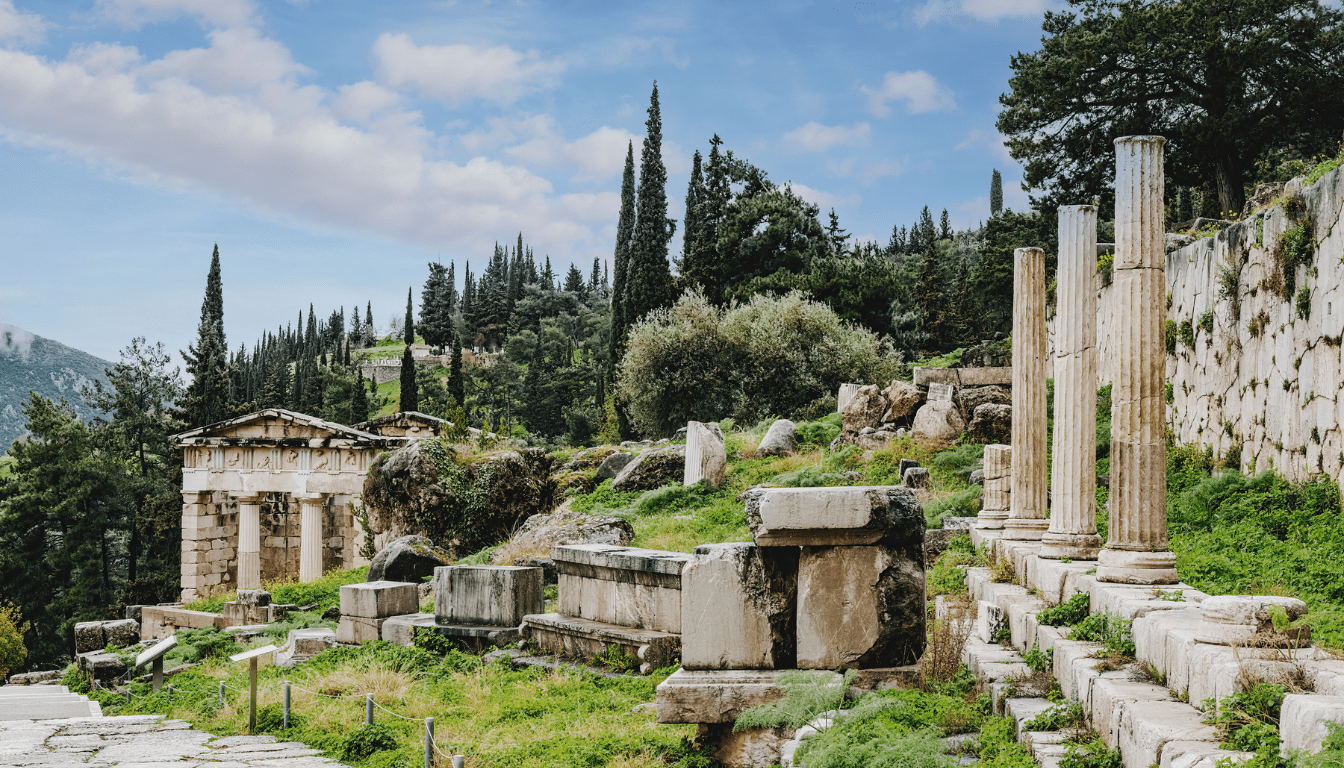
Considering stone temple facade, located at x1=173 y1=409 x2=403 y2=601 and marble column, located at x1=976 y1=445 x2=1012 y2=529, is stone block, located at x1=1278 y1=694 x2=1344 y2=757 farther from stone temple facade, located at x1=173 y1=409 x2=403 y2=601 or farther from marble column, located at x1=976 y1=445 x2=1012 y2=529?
stone temple facade, located at x1=173 y1=409 x2=403 y2=601

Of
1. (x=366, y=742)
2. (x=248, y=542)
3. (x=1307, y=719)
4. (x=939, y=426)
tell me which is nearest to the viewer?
(x=1307, y=719)

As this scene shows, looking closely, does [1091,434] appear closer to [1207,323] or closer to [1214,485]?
[1214,485]

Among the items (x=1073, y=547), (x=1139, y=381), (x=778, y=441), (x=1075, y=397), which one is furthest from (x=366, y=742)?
(x=778, y=441)

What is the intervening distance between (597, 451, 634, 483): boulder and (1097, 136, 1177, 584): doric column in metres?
14.7

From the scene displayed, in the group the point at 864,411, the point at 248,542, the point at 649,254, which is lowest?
the point at 248,542

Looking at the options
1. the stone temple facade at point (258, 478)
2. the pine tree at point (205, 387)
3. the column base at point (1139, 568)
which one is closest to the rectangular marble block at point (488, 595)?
the column base at point (1139, 568)

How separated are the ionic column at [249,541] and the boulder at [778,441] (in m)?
16.2

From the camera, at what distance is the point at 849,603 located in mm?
6023

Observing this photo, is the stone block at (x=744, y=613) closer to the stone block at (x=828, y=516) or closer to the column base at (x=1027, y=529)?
the stone block at (x=828, y=516)

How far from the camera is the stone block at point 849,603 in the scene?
6.02m

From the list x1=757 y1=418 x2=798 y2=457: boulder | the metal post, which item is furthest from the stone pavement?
x1=757 y1=418 x2=798 y2=457: boulder

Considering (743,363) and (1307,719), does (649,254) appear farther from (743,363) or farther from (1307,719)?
(1307,719)

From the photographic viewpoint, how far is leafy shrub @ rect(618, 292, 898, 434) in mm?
28231

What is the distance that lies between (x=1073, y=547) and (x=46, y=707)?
12198mm
